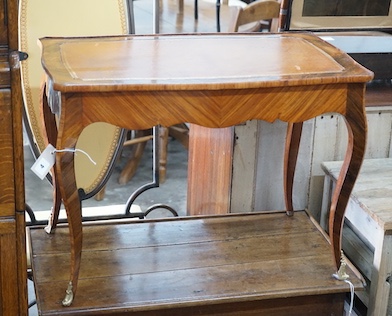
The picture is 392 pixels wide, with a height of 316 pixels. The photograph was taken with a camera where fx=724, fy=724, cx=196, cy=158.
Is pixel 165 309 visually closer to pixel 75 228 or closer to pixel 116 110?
pixel 75 228

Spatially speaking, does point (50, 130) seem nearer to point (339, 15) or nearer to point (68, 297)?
point (68, 297)

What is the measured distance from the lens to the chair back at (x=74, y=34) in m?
2.19

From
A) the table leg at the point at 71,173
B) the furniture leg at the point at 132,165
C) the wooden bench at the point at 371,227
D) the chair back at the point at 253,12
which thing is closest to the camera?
the table leg at the point at 71,173

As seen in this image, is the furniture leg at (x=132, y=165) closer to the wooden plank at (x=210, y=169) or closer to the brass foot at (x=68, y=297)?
the wooden plank at (x=210, y=169)

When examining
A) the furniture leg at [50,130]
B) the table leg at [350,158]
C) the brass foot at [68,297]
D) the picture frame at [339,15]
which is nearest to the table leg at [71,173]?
the brass foot at [68,297]

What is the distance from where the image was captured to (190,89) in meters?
1.68

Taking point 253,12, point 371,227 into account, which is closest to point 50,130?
point 371,227

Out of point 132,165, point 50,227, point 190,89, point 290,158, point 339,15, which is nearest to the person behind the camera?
point 190,89

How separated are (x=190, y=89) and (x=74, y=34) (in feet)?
2.31

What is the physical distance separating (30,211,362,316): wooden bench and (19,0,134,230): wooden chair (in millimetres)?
187

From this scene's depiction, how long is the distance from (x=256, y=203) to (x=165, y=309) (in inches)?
25.9

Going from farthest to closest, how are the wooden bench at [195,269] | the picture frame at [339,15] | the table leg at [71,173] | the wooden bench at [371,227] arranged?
1. the picture frame at [339,15]
2. the wooden bench at [371,227]
3. the wooden bench at [195,269]
4. the table leg at [71,173]

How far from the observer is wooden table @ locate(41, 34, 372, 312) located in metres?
1.68

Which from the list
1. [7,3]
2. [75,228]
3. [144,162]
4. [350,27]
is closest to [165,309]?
[75,228]
